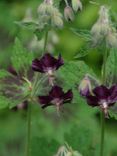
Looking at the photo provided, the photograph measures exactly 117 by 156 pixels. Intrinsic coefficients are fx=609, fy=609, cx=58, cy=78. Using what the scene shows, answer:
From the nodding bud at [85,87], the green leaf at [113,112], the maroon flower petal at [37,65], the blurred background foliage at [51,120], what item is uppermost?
the maroon flower petal at [37,65]

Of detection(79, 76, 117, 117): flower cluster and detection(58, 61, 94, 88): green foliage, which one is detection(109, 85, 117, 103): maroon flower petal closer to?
detection(79, 76, 117, 117): flower cluster

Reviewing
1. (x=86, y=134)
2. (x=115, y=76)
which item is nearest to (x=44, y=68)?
(x=115, y=76)

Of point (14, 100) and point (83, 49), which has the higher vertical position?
point (83, 49)

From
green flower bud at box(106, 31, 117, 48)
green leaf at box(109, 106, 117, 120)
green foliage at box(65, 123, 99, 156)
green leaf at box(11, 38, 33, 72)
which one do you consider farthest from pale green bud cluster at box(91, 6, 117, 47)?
green foliage at box(65, 123, 99, 156)

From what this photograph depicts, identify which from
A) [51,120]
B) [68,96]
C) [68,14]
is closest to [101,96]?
[68,96]

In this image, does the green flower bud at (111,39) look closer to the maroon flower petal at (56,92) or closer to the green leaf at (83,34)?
the green leaf at (83,34)

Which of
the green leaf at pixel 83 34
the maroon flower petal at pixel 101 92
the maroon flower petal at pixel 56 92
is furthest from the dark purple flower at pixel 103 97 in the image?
the green leaf at pixel 83 34

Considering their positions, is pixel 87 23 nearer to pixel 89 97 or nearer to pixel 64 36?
pixel 64 36

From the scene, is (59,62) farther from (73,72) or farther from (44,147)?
(44,147)
